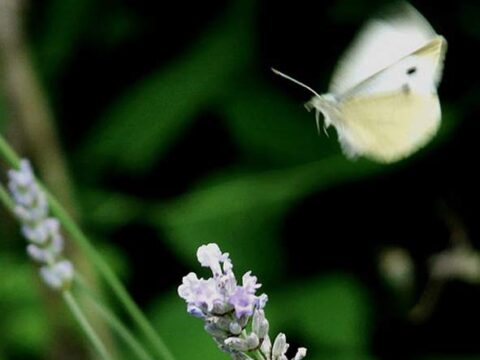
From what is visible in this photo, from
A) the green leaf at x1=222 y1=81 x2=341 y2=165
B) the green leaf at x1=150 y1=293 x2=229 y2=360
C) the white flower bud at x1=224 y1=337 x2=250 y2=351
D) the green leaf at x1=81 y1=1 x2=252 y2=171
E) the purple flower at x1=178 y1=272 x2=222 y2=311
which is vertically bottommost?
the white flower bud at x1=224 y1=337 x2=250 y2=351

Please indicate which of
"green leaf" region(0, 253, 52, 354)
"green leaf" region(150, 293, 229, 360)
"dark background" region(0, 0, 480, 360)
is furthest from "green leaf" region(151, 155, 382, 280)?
"green leaf" region(0, 253, 52, 354)

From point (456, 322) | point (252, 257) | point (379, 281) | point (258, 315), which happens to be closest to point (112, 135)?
point (252, 257)

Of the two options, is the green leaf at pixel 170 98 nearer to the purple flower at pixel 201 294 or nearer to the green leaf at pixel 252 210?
the green leaf at pixel 252 210

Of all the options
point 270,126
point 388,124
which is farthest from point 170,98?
point 388,124

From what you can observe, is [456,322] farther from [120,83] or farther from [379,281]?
[120,83]

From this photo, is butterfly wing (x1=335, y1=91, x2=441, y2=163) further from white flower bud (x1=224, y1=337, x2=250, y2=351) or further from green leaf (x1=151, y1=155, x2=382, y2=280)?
green leaf (x1=151, y1=155, x2=382, y2=280)

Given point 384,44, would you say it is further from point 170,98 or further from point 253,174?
point 170,98
